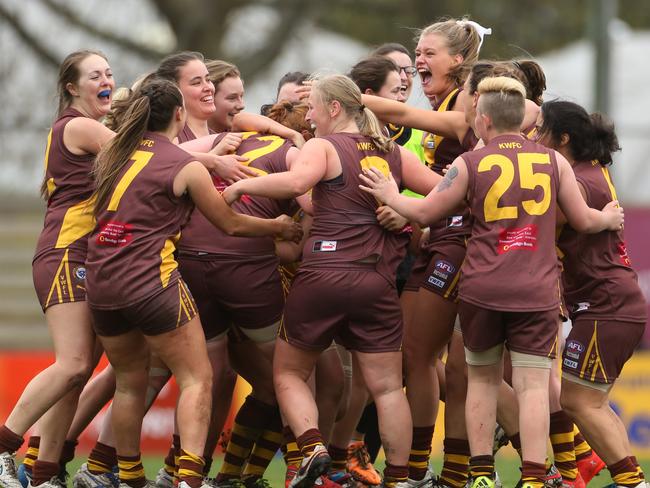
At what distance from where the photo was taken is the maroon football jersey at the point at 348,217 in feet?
23.5

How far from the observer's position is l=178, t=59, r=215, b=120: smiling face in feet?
25.1

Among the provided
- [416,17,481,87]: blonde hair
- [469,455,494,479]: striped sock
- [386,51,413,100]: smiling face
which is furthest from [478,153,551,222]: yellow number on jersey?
[386,51,413,100]: smiling face

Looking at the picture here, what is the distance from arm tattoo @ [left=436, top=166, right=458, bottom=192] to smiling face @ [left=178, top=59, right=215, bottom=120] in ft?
5.05

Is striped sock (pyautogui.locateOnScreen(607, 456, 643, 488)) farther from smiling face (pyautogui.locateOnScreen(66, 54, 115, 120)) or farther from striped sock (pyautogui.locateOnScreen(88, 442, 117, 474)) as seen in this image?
smiling face (pyautogui.locateOnScreen(66, 54, 115, 120))

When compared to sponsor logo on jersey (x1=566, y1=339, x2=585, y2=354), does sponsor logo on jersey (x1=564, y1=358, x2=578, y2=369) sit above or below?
below

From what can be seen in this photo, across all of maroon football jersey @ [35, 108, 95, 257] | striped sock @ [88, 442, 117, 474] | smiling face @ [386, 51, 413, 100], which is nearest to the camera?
maroon football jersey @ [35, 108, 95, 257]

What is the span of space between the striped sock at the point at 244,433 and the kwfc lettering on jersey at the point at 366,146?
1.69m

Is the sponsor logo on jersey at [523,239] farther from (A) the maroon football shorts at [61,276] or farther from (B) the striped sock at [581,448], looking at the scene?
(A) the maroon football shorts at [61,276]

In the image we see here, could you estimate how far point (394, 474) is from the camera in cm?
727

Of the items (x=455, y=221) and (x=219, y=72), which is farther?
(x=219, y=72)

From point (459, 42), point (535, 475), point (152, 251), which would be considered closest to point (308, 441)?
point (535, 475)

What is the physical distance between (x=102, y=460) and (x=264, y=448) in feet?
3.20

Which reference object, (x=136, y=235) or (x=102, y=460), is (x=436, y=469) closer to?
(x=102, y=460)

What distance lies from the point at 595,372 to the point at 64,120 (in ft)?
10.5
